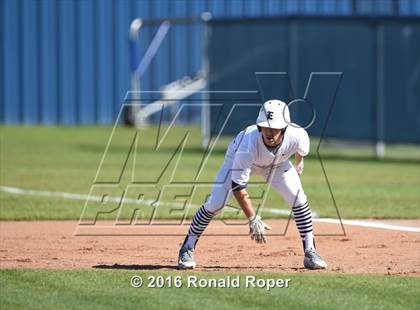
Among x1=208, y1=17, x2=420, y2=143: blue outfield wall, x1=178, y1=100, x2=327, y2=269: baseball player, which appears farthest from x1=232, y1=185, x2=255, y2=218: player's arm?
x1=208, y1=17, x2=420, y2=143: blue outfield wall

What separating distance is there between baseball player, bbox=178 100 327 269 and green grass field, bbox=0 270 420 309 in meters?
0.47

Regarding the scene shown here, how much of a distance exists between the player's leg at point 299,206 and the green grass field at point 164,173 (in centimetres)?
497

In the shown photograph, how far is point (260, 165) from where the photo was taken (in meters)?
9.91

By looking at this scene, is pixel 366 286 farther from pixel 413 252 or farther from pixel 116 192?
pixel 116 192

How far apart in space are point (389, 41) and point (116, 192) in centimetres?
840

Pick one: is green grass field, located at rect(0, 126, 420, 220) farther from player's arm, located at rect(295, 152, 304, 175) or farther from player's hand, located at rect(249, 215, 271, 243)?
player's hand, located at rect(249, 215, 271, 243)

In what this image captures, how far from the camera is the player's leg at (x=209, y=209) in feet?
32.7

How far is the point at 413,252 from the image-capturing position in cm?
1134

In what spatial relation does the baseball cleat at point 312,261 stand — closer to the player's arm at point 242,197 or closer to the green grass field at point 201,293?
the green grass field at point 201,293

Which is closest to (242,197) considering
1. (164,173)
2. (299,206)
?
(299,206)

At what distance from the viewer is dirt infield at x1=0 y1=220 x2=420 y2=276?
10.4 m

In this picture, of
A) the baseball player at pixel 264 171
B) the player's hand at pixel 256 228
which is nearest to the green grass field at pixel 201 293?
the player's hand at pixel 256 228

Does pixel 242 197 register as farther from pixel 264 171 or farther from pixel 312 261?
pixel 312 261

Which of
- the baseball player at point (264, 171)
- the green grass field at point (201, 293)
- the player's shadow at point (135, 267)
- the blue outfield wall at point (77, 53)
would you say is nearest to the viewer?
the green grass field at point (201, 293)
